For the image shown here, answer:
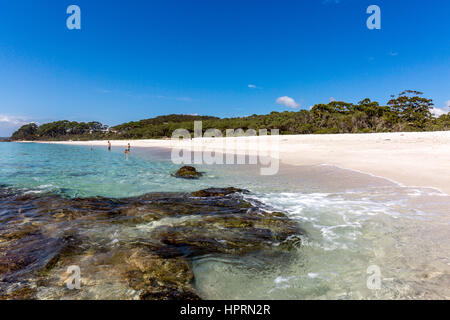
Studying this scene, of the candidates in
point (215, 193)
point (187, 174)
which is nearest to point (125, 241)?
point (215, 193)

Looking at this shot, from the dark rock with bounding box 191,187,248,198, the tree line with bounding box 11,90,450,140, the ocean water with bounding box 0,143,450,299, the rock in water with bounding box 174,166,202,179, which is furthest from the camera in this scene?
the tree line with bounding box 11,90,450,140

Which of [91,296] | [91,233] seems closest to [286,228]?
[91,296]

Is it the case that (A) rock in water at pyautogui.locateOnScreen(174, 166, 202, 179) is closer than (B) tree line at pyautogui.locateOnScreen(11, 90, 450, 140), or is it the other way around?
(A) rock in water at pyautogui.locateOnScreen(174, 166, 202, 179)

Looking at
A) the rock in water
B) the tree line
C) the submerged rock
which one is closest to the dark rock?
the submerged rock

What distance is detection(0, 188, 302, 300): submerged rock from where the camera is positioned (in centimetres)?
299

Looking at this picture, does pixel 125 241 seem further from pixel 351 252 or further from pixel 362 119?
pixel 362 119

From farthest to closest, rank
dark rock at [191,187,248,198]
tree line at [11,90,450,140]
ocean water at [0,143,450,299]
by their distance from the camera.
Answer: tree line at [11,90,450,140] → dark rock at [191,187,248,198] → ocean water at [0,143,450,299]

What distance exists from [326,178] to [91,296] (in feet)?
33.4

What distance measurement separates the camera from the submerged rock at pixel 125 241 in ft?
9.83

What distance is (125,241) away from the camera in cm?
434

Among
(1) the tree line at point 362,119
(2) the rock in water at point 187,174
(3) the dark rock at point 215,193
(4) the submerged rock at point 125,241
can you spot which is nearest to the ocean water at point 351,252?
(4) the submerged rock at point 125,241

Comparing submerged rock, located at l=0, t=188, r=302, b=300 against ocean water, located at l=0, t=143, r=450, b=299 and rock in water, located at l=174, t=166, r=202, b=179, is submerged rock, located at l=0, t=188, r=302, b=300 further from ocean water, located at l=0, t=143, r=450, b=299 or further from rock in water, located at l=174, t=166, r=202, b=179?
rock in water, located at l=174, t=166, r=202, b=179

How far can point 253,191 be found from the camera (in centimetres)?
876
